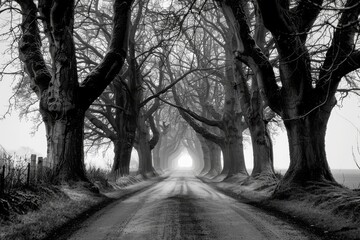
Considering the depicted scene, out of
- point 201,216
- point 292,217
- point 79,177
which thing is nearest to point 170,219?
point 201,216

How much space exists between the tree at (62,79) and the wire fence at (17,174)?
120 cm

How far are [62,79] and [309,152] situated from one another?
7.37 metres

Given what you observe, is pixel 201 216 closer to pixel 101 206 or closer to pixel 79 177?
pixel 101 206

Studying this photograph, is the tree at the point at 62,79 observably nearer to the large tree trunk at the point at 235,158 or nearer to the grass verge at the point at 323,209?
the grass verge at the point at 323,209

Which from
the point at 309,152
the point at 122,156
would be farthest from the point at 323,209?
the point at 122,156

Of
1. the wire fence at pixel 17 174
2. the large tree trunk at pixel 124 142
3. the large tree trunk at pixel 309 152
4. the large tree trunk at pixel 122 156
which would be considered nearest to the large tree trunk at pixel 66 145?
the wire fence at pixel 17 174

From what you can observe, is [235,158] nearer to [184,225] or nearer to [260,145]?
[260,145]

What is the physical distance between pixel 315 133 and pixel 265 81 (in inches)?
78.2

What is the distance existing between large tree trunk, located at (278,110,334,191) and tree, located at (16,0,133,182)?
6014mm

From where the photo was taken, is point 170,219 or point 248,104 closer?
point 170,219

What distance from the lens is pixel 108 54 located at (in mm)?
10641

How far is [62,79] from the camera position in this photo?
32.2ft

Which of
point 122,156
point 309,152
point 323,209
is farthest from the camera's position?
point 122,156

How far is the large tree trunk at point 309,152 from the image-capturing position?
8422 millimetres
